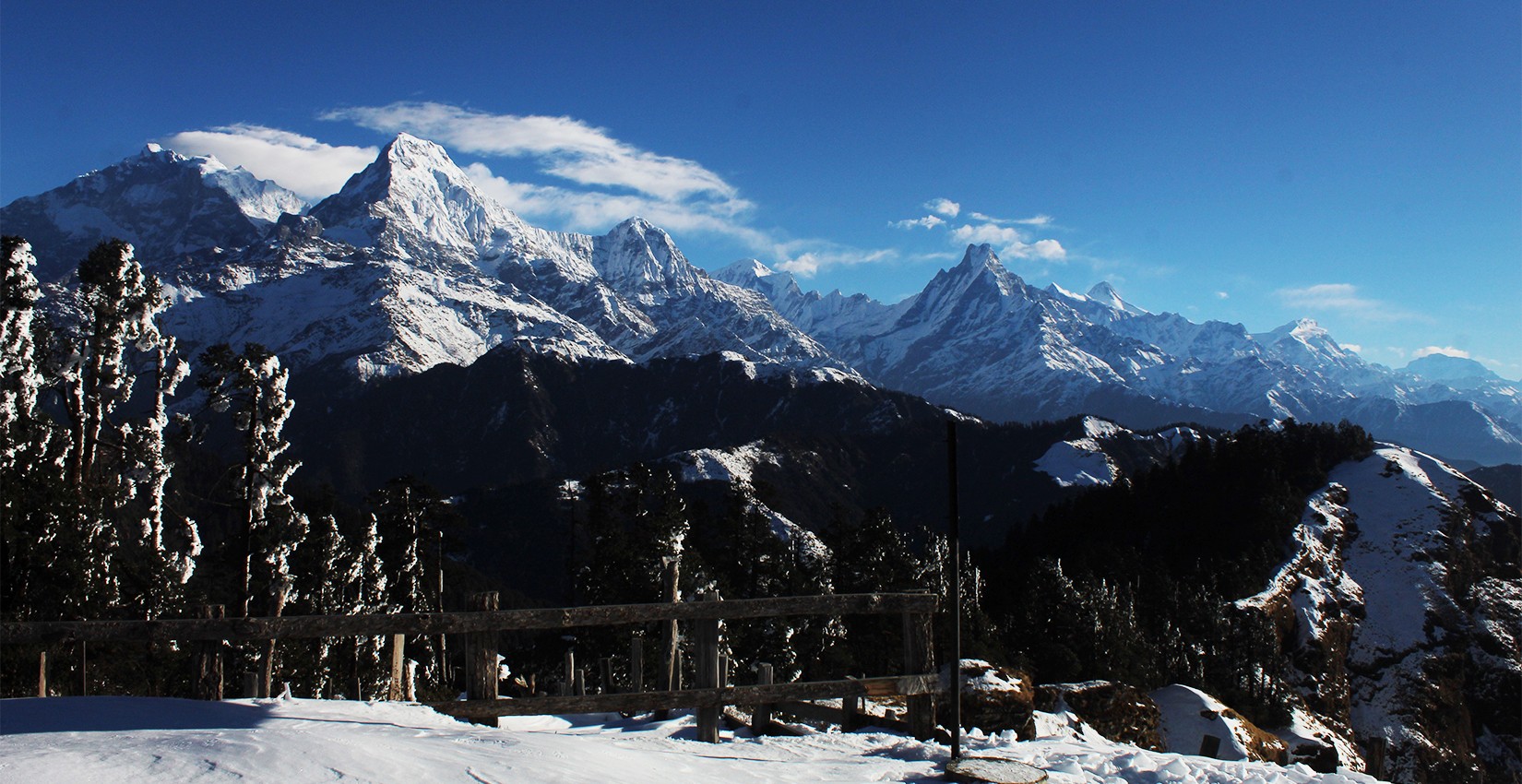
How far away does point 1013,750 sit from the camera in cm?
1255

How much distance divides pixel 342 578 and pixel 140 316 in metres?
21.9

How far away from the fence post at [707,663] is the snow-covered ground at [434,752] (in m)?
0.36

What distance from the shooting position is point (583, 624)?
34.8 ft

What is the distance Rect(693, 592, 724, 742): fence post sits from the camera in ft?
38.8

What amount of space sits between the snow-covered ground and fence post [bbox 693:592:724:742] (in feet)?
1.19

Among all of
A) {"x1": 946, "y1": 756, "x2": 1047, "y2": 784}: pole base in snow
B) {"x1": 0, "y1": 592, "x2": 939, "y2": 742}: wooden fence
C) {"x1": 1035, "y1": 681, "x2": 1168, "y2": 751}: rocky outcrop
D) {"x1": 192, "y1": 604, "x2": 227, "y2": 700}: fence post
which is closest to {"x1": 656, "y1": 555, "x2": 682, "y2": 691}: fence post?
{"x1": 0, "y1": 592, "x2": 939, "y2": 742}: wooden fence

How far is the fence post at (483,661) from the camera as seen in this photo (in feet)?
36.6

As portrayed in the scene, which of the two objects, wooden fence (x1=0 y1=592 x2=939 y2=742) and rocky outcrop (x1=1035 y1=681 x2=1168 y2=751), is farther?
rocky outcrop (x1=1035 y1=681 x2=1168 y2=751)

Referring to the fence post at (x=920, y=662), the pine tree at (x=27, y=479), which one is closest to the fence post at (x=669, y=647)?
the fence post at (x=920, y=662)

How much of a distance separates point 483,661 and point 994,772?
580 centimetres

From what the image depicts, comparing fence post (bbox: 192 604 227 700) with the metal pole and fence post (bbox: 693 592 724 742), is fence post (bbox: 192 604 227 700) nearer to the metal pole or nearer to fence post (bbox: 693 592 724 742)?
fence post (bbox: 693 592 724 742)

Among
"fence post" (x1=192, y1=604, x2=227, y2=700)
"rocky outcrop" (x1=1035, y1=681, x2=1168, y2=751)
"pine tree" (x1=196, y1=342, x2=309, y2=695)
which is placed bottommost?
"rocky outcrop" (x1=1035, y1=681, x2=1168, y2=751)

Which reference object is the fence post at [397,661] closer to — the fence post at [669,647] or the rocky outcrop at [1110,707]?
the fence post at [669,647]

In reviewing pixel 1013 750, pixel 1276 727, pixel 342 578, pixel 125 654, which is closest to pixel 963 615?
pixel 1276 727
